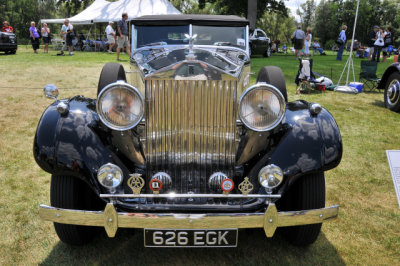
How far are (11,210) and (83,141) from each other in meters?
1.38

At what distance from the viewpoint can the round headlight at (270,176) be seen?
2086 millimetres

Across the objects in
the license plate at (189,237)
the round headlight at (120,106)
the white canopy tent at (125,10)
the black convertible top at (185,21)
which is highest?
the white canopy tent at (125,10)

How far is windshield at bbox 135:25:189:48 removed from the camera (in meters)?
3.59

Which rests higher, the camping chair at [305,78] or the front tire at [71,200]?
the camping chair at [305,78]

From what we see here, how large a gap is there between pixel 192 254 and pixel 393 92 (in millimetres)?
6443

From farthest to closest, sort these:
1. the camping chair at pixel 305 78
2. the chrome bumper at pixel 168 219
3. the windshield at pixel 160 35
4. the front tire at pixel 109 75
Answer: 1. the camping chair at pixel 305 78
2. the windshield at pixel 160 35
3. the front tire at pixel 109 75
4. the chrome bumper at pixel 168 219

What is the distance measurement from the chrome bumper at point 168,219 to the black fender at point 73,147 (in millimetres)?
217

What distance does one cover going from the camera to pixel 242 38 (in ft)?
12.5

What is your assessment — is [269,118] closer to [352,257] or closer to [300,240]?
[300,240]

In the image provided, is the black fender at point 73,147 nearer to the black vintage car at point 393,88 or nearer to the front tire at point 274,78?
the front tire at point 274,78

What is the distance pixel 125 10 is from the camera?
1934 cm

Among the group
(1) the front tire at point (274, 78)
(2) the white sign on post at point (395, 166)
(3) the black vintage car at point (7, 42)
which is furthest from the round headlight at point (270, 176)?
(3) the black vintage car at point (7, 42)

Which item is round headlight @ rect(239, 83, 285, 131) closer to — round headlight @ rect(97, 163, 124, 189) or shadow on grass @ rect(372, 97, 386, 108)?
round headlight @ rect(97, 163, 124, 189)

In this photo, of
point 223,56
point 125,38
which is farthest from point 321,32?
point 223,56
